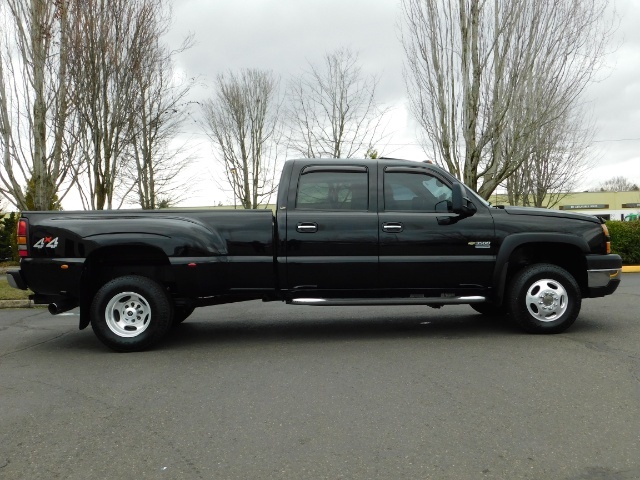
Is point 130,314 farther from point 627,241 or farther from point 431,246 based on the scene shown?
point 627,241

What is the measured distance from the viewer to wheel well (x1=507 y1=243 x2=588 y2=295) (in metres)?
6.41

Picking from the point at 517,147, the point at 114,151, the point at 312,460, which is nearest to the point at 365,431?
the point at 312,460

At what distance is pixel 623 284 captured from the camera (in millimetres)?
11469

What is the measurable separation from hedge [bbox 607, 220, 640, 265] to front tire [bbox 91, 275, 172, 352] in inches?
547

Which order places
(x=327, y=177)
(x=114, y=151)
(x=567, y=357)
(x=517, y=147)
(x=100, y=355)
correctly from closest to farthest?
(x=567, y=357)
(x=100, y=355)
(x=327, y=177)
(x=114, y=151)
(x=517, y=147)

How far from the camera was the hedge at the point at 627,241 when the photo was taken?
625 inches

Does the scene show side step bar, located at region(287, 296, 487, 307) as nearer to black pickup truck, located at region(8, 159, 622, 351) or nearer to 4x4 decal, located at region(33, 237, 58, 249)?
black pickup truck, located at region(8, 159, 622, 351)

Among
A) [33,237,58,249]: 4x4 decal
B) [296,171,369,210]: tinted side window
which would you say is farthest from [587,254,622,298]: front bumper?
[33,237,58,249]: 4x4 decal

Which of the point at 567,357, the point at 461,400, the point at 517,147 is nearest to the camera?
the point at 461,400

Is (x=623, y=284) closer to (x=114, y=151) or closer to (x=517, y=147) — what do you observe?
(x=517, y=147)

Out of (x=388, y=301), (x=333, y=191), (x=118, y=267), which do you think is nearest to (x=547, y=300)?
(x=388, y=301)

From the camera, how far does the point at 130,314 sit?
19.7 ft

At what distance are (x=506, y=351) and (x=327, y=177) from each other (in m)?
2.58

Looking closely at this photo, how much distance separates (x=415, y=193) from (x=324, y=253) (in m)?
1.24
